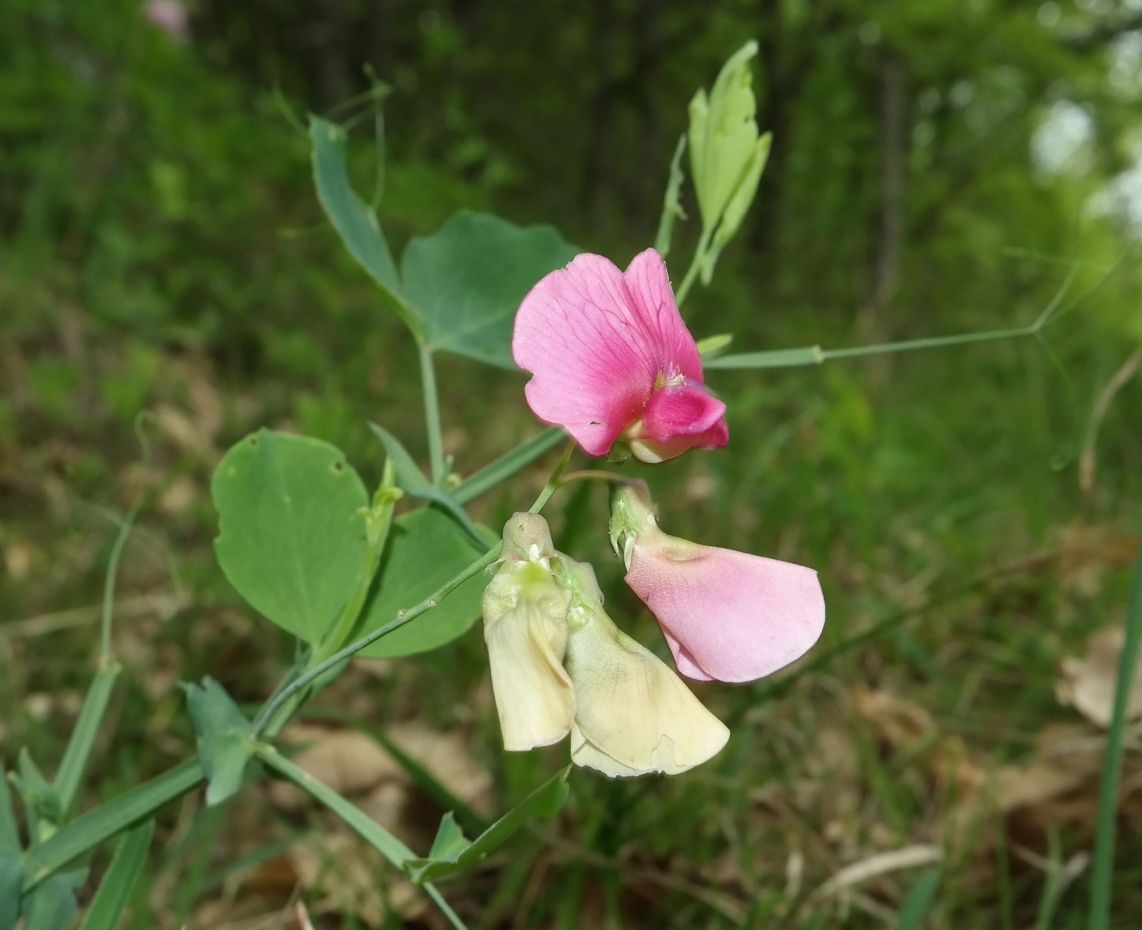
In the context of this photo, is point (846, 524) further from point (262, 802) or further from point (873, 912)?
point (262, 802)

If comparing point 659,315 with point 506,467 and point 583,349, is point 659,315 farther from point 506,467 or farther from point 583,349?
point 506,467

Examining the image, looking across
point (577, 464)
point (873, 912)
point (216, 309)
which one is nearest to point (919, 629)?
point (873, 912)

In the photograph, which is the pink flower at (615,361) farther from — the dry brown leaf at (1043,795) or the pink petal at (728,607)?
the dry brown leaf at (1043,795)

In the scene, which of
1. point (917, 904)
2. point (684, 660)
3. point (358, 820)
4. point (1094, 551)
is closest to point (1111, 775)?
point (917, 904)

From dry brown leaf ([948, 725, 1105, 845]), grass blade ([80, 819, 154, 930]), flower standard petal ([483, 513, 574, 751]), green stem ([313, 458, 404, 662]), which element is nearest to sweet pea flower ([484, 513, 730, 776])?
flower standard petal ([483, 513, 574, 751])

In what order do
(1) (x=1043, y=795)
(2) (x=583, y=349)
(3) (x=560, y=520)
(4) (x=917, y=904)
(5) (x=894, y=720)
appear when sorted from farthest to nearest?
(3) (x=560, y=520) < (5) (x=894, y=720) < (1) (x=1043, y=795) < (4) (x=917, y=904) < (2) (x=583, y=349)

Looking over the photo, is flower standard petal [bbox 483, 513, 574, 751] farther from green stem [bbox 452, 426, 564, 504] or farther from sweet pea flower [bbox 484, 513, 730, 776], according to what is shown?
green stem [bbox 452, 426, 564, 504]
